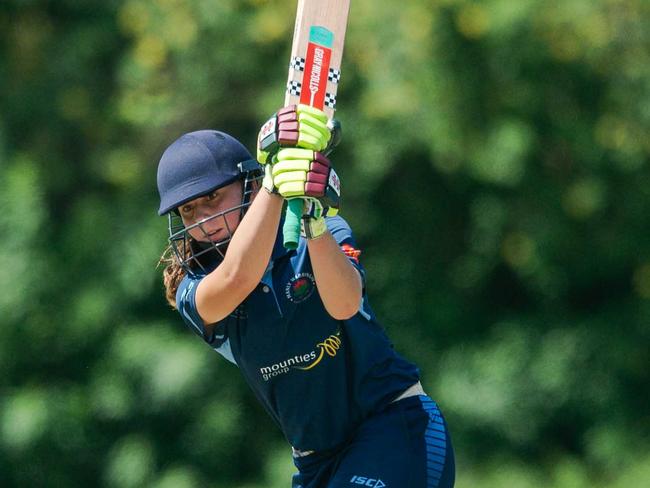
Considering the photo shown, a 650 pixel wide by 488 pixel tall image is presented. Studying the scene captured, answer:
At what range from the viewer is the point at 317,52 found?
3164 millimetres

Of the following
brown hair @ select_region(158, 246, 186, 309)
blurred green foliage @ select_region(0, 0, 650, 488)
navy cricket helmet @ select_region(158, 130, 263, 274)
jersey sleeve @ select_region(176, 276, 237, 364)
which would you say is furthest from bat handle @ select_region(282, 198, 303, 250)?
blurred green foliage @ select_region(0, 0, 650, 488)

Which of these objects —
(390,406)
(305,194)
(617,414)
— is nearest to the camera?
(305,194)

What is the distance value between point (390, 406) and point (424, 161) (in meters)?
5.08

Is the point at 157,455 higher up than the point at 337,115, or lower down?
lower down

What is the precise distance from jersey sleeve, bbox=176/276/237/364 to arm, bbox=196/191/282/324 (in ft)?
0.30

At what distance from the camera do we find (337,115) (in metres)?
7.71

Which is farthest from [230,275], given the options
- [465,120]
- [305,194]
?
[465,120]

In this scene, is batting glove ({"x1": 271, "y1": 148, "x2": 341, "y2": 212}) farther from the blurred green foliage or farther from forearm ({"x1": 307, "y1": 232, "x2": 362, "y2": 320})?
the blurred green foliage

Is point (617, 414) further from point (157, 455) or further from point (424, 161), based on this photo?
point (157, 455)

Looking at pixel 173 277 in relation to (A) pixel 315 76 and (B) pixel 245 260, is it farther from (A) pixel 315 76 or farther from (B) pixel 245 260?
(A) pixel 315 76

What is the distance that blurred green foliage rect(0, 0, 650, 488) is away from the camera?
7562 millimetres

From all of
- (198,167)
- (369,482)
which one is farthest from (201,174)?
(369,482)

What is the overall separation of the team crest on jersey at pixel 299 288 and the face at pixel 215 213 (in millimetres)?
190

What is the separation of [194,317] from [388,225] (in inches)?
209
